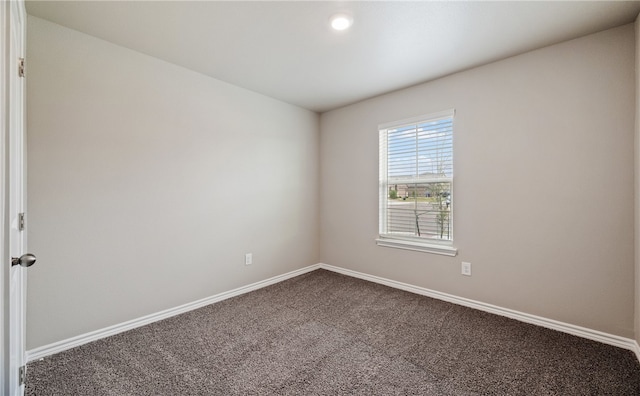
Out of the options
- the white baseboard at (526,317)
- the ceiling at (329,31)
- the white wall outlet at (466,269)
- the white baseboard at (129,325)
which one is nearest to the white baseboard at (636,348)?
the white baseboard at (526,317)

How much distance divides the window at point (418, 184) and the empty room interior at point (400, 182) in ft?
0.10

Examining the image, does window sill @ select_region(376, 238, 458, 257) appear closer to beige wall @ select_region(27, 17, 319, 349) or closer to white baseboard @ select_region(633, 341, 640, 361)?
white baseboard @ select_region(633, 341, 640, 361)

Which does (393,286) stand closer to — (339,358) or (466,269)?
(466,269)

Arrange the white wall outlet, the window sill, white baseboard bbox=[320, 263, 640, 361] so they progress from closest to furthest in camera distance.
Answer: white baseboard bbox=[320, 263, 640, 361], the white wall outlet, the window sill

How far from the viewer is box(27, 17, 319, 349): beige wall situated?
199 cm

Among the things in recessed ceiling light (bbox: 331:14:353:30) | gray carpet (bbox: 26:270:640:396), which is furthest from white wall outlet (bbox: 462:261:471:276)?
recessed ceiling light (bbox: 331:14:353:30)

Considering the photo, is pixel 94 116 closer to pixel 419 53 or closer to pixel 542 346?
pixel 419 53

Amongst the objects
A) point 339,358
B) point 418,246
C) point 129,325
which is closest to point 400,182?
point 418,246

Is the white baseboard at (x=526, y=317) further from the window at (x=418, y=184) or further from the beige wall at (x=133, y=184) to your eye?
the beige wall at (x=133, y=184)

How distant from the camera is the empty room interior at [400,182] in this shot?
73.5 inches

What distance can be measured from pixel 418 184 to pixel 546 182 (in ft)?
3.78

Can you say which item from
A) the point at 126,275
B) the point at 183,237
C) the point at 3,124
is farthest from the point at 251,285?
the point at 3,124

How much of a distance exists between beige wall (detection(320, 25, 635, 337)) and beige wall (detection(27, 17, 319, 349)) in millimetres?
1909

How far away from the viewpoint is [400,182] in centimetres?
335
